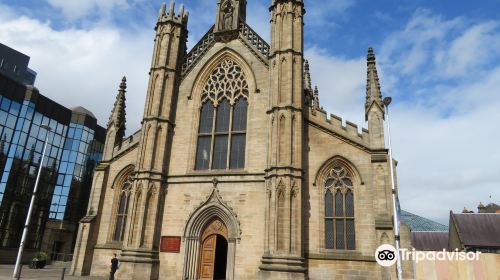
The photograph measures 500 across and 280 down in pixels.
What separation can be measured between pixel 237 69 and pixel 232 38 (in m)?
2.38

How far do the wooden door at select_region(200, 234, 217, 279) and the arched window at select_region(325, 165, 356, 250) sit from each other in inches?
248

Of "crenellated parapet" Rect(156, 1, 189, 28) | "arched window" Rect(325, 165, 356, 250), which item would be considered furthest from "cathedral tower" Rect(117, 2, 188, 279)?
"arched window" Rect(325, 165, 356, 250)

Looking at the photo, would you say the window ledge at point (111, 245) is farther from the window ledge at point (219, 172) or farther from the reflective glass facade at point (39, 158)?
the reflective glass facade at point (39, 158)

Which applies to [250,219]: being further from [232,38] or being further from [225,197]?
[232,38]

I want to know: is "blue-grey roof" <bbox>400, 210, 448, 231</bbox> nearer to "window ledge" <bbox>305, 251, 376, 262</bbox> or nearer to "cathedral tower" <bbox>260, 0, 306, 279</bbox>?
"window ledge" <bbox>305, 251, 376, 262</bbox>

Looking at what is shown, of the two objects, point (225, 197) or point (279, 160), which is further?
point (225, 197)

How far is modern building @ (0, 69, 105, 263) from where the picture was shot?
40656mm

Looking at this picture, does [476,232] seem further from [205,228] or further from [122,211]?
[122,211]

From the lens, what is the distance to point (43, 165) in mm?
45531

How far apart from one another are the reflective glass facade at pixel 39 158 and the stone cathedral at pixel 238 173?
22629mm

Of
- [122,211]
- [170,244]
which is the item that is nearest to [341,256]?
[170,244]

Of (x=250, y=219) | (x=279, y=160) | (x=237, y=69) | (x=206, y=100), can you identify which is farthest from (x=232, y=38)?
(x=250, y=219)

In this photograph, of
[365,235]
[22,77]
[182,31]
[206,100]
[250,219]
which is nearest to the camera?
[365,235]

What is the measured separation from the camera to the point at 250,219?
1986 centimetres
